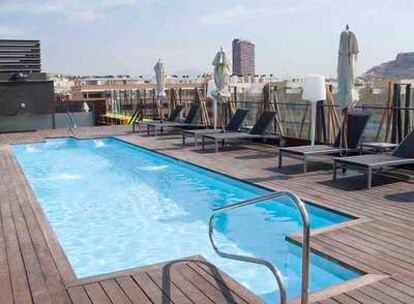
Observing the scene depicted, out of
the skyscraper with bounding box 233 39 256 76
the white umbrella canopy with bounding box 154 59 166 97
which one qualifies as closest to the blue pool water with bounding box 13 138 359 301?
the white umbrella canopy with bounding box 154 59 166 97

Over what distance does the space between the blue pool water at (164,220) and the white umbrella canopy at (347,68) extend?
249 centimetres

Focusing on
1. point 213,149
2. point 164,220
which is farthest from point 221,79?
point 164,220

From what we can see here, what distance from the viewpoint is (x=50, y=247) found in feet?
15.0

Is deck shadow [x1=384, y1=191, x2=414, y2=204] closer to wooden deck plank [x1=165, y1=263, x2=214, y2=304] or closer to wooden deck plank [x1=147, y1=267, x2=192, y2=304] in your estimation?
wooden deck plank [x1=165, y1=263, x2=214, y2=304]

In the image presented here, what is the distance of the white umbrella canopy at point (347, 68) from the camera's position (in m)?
8.27

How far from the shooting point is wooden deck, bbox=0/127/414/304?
3.38m

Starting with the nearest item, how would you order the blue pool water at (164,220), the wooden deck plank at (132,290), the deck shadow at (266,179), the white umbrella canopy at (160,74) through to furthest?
the wooden deck plank at (132,290) < the blue pool water at (164,220) < the deck shadow at (266,179) < the white umbrella canopy at (160,74)

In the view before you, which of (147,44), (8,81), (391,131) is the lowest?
(391,131)

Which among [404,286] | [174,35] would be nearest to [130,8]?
[174,35]

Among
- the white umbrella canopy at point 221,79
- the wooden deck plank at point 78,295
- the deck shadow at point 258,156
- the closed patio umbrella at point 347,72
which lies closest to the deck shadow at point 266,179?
the closed patio umbrella at point 347,72

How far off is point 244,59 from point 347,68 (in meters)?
80.7

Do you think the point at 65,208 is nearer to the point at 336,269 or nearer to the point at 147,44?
the point at 336,269

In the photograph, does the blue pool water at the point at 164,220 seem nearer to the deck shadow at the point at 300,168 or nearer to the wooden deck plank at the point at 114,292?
the deck shadow at the point at 300,168

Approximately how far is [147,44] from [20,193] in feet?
65.5
